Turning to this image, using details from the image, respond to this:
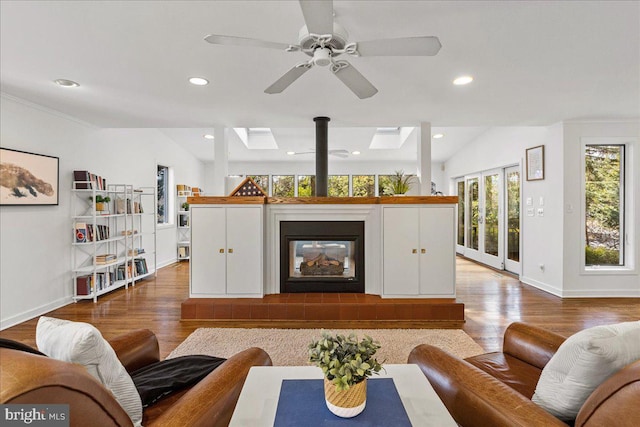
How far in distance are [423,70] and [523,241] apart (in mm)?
3801

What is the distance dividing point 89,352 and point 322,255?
302 centimetres

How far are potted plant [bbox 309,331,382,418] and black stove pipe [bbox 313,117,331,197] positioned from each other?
288 centimetres

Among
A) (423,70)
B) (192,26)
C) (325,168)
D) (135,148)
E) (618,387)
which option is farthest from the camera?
(135,148)

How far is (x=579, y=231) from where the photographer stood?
166 inches

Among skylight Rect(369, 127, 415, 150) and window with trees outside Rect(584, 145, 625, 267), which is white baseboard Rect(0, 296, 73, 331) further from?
window with trees outside Rect(584, 145, 625, 267)

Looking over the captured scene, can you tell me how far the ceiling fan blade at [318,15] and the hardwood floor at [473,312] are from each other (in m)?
2.70

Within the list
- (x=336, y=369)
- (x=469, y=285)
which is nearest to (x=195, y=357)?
(x=336, y=369)

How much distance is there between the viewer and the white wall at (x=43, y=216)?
319cm

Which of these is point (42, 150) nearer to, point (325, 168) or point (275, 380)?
point (325, 168)

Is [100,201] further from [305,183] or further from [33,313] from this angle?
[305,183]

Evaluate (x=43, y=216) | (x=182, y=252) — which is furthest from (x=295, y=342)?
(x=182, y=252)

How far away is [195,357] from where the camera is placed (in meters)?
1.72

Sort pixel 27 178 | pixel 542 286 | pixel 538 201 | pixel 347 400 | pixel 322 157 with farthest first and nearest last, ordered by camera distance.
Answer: pixel 538 201, pixel 542 286, pixel 322 157, pixel 27 178, pixel 347 400

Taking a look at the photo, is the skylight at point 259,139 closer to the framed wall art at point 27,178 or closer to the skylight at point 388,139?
the skylight at point 388,139
